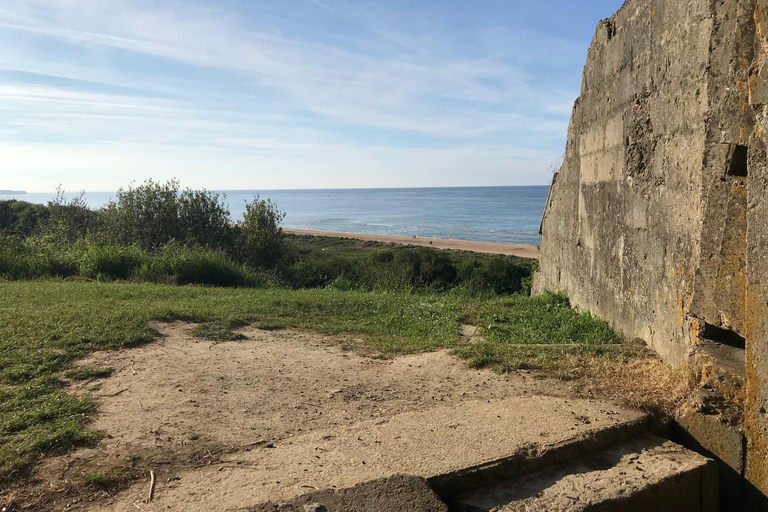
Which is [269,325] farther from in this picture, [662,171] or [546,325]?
[662,171]

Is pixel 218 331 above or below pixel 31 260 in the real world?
below

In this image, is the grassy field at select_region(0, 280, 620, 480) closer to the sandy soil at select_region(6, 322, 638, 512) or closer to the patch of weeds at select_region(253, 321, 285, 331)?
the patch of weeds at select_region(253, 321, 285, 331)

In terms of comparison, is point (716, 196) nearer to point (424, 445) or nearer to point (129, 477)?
point (424, 445)

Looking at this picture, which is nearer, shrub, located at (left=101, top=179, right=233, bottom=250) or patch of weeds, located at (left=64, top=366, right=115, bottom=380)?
patch of weeds, located at (left=64, top=366, right=115, bottom=380)

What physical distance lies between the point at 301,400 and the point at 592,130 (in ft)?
14.7

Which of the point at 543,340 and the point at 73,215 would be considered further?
the point at 73,215

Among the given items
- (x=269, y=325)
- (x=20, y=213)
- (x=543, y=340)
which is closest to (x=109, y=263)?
(x=269, y=325)

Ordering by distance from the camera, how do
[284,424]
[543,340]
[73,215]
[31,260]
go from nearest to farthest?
[284,424], [543,340], [31,260], [73,215]

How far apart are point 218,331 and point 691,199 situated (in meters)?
4.83

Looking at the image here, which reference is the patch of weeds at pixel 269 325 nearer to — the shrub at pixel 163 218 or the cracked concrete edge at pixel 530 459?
the cracked concrete edge at pixel 530 459

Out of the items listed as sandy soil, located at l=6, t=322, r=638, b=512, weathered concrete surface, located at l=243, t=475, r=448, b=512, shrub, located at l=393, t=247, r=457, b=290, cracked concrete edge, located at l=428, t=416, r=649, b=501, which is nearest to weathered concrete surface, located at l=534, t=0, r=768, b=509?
cracked concrete edge, located at l=428, t=416, r=649, b=501

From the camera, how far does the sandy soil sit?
2.83 m

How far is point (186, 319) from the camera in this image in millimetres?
6707

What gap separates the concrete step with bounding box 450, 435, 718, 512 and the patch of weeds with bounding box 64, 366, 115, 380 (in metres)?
3.13
